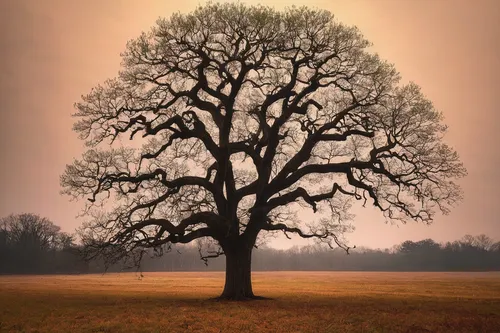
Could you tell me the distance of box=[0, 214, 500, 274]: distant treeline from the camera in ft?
378

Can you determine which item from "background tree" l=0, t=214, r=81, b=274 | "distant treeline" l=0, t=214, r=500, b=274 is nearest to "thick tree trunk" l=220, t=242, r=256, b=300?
"distant treeline" l=0, t=214, r=500, b=274

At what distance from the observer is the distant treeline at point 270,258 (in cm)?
11506

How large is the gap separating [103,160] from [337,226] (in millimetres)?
15839

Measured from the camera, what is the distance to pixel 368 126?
33.8 m

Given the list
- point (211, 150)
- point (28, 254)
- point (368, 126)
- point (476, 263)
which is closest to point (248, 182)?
point (211, 150)

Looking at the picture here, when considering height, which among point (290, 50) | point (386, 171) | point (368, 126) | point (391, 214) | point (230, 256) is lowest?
point (230, 256)

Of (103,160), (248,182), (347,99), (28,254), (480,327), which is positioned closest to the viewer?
(480,327)

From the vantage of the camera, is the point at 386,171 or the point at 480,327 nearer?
the point at 480,327

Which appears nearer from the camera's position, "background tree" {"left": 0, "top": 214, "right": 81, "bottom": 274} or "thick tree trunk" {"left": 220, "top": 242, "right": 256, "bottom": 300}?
"thick tree trunk" {"left": 220, "top": 242, "right": 256, "bottom": 300}

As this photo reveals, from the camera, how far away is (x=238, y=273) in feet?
107

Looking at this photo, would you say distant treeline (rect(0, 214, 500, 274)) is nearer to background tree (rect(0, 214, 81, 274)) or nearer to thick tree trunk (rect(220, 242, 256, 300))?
background tree (rect(0, 214, 81, 274))

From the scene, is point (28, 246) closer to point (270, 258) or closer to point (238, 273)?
point (270, 258)

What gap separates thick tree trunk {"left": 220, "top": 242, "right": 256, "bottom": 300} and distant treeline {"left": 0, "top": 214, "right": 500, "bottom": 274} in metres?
64.0

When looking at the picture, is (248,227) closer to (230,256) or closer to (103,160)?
(230,256)
